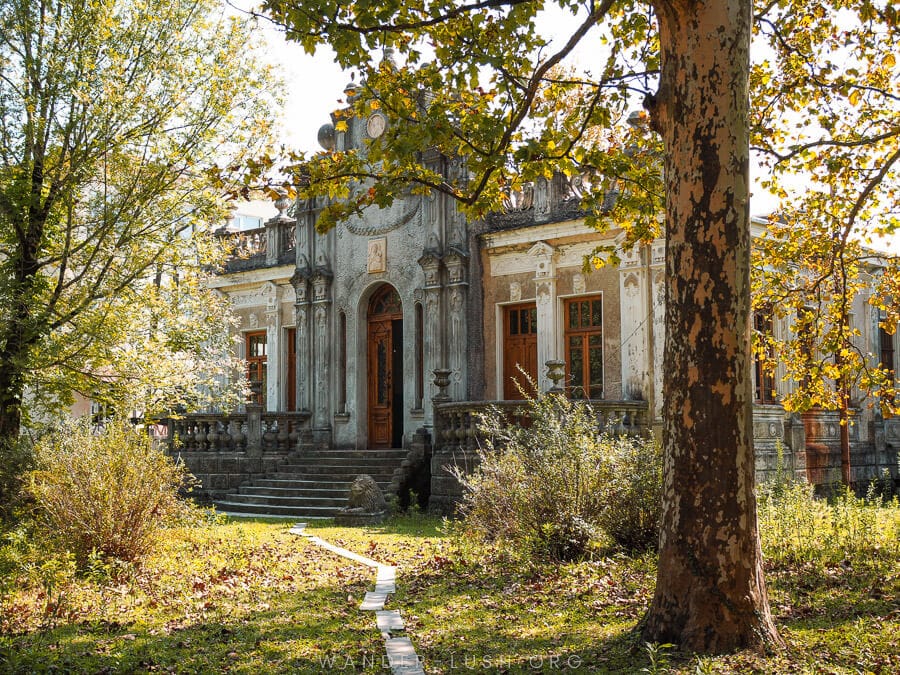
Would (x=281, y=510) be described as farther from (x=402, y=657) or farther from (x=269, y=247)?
(x=402, y=657)

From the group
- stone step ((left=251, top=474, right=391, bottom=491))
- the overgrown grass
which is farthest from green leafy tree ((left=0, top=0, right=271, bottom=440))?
stone step ((left=251, top=474, right=391, bottom=491))

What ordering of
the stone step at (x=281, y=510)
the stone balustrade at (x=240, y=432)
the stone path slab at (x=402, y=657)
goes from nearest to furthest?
the stone path slab at (x=402, y=657) → the stone step at (x=281, y=510) → the stone balustrade at (x=240, y=432)

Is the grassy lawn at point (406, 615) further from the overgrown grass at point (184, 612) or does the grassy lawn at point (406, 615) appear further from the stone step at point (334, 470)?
the stone step at point (334, 470)

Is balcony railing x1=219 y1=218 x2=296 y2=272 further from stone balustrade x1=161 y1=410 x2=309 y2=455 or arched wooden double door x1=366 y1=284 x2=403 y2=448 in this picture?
stone balustrade x1=161 y1=410 x2=309 y2=455

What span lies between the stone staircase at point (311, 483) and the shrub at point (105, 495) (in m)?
6.39

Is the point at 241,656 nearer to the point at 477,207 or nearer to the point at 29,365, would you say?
the point at 477,207

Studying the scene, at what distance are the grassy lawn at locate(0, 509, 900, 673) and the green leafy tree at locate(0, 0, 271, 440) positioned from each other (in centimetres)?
296

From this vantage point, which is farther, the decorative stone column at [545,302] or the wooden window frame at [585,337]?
the decorative stone column at [545,302]

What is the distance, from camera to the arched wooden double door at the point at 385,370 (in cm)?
1944

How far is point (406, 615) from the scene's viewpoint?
7.21 metres

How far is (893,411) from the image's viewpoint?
1052 centimetres

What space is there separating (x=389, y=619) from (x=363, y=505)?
301 inches

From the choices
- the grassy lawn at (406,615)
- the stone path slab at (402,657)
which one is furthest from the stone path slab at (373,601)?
the stone path slab at (402,657)

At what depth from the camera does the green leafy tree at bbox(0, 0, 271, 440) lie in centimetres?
1120
